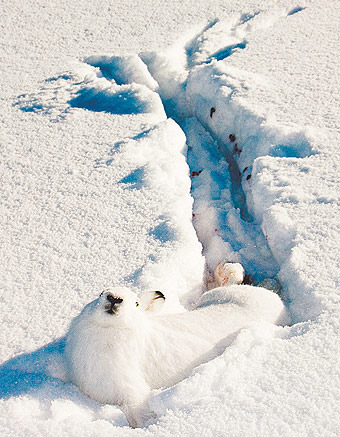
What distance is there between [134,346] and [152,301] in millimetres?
268

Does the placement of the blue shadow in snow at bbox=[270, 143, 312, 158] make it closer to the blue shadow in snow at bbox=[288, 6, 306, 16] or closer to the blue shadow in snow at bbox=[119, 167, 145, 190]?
the blue shadow in snow at bbox=[119, 167, 145, 190]

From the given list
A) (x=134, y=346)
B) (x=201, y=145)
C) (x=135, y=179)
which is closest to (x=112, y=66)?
(x=201, y=145)

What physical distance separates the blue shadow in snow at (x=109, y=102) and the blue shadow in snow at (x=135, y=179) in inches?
28.0

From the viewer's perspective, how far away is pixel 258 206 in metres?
3.45

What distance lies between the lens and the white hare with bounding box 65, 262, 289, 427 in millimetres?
2297

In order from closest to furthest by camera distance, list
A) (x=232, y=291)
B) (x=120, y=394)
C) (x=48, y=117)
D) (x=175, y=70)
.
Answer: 1. (x=120, y=394)
2. (x=232, y=291)
3. (x=48, y=117)
4. (x=175, y=70)

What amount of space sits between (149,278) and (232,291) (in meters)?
0.45

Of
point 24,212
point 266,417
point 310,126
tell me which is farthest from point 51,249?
point 310,126

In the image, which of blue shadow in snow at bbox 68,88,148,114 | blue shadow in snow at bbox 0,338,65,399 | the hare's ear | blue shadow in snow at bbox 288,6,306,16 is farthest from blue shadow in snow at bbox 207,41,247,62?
blue shadow in snow at bbox 0,338,65,399

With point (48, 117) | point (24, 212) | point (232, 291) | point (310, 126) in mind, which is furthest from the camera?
point (48, 117)

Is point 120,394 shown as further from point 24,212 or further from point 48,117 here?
point 48,117

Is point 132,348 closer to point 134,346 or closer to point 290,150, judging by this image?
point 134,346

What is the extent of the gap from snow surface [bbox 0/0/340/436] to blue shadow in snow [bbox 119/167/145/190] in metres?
0.01

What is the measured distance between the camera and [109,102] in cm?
420
